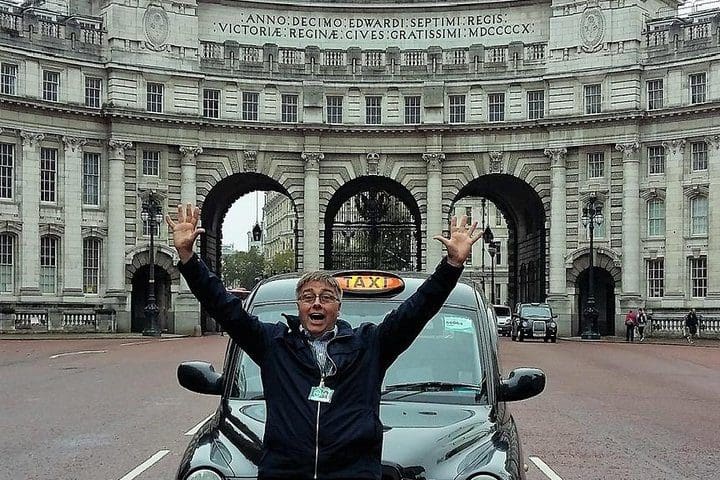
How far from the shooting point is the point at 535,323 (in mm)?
48188

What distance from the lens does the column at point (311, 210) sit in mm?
60219

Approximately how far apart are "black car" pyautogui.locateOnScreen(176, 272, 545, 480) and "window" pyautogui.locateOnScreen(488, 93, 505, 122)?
2081 inches

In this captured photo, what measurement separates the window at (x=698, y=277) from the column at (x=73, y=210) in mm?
30031

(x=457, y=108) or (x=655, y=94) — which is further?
(x=457, y=108)

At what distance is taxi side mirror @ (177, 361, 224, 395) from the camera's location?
6824mm

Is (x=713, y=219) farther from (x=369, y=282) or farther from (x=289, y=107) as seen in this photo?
(x=369, y=282)

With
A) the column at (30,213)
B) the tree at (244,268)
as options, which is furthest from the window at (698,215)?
the tree at (244,268)

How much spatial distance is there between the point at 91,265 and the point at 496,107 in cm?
2263

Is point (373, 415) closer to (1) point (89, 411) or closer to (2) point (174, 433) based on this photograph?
(2) point (174, 433)

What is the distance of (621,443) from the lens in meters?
14.2

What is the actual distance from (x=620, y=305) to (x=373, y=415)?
2077 inches

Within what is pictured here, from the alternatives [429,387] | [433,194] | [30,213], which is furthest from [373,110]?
[429,387]

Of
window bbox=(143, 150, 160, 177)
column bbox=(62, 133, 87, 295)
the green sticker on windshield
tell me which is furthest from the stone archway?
the green sticker on windshield

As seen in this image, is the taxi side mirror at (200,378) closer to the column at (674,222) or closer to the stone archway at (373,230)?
the column at (674,222)
